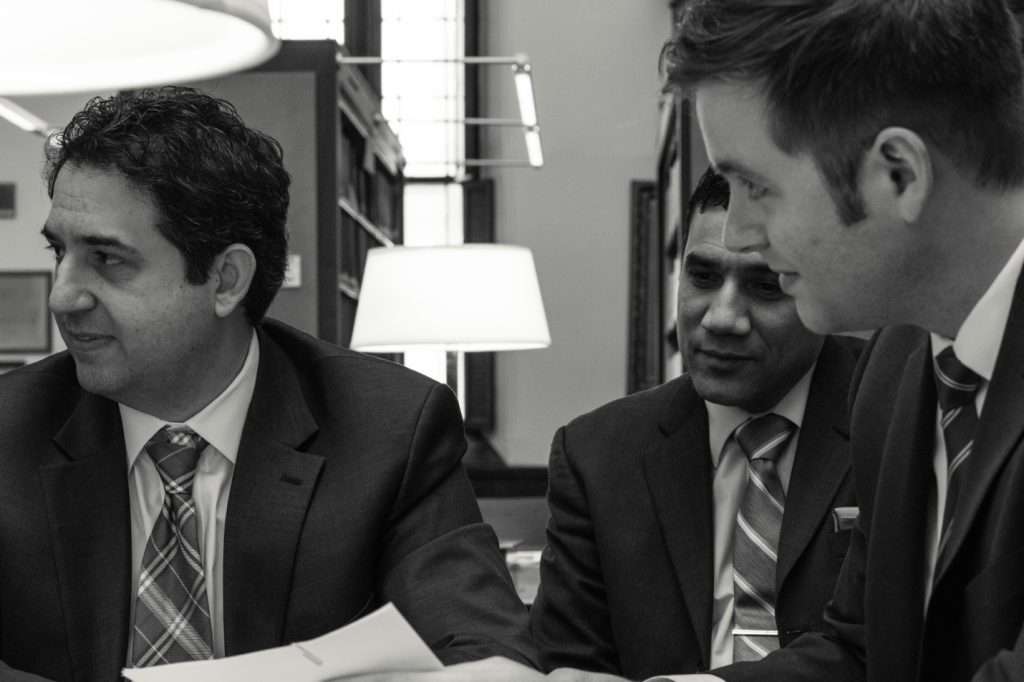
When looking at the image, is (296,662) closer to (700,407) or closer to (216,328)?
(216,328)

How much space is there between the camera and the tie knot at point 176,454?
5.56ft

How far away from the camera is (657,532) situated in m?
1.89

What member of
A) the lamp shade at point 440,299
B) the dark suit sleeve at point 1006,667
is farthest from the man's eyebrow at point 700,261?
the lamp shade at point 440,299

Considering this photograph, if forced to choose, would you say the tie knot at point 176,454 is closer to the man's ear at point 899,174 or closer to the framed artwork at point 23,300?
the man's ear at point 899,174

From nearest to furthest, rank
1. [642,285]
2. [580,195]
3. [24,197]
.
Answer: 1. [24,197]
2. [642,285]
3. [580,195]

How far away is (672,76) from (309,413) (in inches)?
29.0

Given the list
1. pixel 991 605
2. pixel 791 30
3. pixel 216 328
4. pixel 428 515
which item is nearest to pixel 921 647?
pixel 991 605

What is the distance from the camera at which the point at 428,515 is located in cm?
172

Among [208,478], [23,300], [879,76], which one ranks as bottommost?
[23,300]

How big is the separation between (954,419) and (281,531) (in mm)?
831

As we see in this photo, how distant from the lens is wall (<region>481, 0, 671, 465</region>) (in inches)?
346

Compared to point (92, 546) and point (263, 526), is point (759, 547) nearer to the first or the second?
point (263, 526)

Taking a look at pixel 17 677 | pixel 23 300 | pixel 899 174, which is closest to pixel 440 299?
pixel 17 677

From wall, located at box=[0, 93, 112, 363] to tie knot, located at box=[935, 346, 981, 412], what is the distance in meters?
6.86
